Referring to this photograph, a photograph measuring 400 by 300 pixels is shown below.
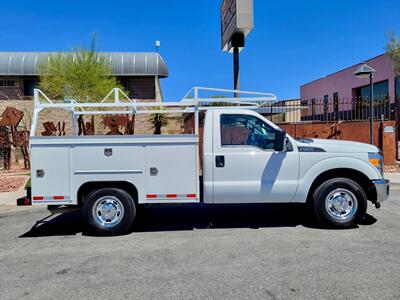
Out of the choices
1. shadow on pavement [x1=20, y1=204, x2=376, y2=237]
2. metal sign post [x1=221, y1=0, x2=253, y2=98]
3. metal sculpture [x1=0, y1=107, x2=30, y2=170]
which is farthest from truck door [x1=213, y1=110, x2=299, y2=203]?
metal sculpture [x1=0, y1=107, x2=30, y2=170]

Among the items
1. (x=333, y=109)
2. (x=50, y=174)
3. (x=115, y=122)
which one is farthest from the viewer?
(x=333, y=109)

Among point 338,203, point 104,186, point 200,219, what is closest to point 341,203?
point 338,203

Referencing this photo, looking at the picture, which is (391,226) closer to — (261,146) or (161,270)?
(261,146)

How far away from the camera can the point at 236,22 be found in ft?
41.5

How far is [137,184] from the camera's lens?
5.76 m

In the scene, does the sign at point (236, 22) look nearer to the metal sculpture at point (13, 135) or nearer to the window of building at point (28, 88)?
the metal sculpture at point (13, 135)

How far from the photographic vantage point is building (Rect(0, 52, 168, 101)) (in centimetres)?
2447

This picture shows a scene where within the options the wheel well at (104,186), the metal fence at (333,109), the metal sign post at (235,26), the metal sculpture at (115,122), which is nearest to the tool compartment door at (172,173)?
the wheel well at (104,186)

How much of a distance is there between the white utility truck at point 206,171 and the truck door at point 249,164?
2 cm

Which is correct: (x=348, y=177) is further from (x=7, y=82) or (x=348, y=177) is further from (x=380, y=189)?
(x=7, y=82)

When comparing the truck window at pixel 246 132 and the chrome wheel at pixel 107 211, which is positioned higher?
the truck window at pixel 246 132

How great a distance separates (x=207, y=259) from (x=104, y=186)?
2179mm

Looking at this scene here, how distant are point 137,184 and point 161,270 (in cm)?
173

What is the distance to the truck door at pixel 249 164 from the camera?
19.1 feet
